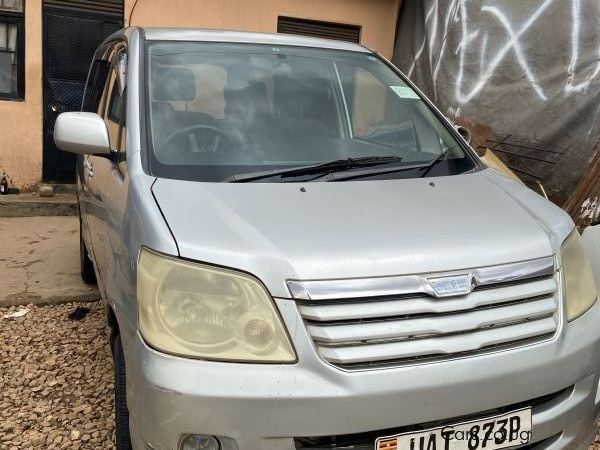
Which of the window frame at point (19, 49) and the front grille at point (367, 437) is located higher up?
the window frame at point (19, 49)

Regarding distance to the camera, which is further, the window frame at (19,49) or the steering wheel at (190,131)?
the window frame at (19,49)

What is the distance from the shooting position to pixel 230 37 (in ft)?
10.2

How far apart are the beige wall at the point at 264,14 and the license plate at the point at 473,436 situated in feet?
20.5

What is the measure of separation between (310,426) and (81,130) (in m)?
1.65

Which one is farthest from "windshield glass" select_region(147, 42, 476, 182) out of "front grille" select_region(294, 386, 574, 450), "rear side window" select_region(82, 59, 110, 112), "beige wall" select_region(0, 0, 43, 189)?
"beige wall" select_region(0, 0, 43, 189)

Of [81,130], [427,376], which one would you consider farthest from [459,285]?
[81,130]

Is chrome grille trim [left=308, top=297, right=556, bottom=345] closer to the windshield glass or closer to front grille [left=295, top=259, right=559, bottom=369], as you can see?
front grille [left=295, top=259, right=559, bottom=369]

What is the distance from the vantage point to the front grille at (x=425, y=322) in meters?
1.79

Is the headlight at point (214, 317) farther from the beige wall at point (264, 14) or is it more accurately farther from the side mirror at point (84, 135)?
the beige wall at point (264, 14)

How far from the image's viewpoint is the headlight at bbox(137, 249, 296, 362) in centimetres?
179

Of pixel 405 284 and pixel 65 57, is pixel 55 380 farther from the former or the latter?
pixel 65 57

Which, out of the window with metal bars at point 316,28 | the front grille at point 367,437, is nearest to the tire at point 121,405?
the front grille at point 367,437

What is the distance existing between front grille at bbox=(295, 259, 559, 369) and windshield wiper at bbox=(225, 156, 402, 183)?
75cm

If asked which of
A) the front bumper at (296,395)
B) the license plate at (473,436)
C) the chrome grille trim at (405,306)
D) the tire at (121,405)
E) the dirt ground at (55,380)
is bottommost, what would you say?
the dirt ground at (55,380)
